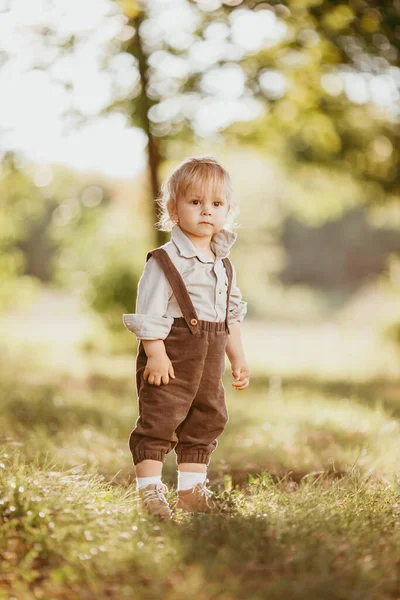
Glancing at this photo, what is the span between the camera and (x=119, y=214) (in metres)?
14.5

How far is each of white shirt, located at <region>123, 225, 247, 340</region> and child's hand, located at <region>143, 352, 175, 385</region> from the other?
3.6 inches

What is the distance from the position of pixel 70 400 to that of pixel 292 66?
540 centimetres

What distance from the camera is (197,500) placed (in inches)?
134

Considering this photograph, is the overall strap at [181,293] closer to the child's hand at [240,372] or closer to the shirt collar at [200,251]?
the shirt collar at [200,251]

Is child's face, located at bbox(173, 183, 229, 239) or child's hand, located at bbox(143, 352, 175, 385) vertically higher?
child's face, located at bbox(173, 183, 229, 239)

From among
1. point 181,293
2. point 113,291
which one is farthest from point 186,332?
point 113,291

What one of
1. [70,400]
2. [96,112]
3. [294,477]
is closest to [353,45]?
[96,112]

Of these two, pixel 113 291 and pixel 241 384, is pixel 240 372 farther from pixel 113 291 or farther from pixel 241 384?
pixel 113 291

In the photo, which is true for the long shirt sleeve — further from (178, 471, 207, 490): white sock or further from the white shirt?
(178, 471, 207, 490): white sock

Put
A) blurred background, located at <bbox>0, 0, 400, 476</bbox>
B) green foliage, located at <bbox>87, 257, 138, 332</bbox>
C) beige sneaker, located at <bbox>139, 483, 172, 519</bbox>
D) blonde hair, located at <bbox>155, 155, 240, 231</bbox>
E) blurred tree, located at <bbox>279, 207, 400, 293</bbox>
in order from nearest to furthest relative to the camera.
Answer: beige sneaker, located at <bbox>139, 483, 172, 519</bbox> → blonde hair, located at <bbox>155, 155, 240, 231</bbox> → blurred background, located at <bbox>0, 0, 400, 476</bbox> → green foliage, located at <bbox>87, 257, 138, 332</bbox> → blurred tree, located at <bbox>279, 207, 400, 293</bbox>

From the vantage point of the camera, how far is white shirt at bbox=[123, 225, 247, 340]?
3.32 metres

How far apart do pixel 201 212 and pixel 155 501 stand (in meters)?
1.28

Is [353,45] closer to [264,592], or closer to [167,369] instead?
[167,369]

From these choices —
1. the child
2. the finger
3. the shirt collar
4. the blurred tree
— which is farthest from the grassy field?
the blurred tree
